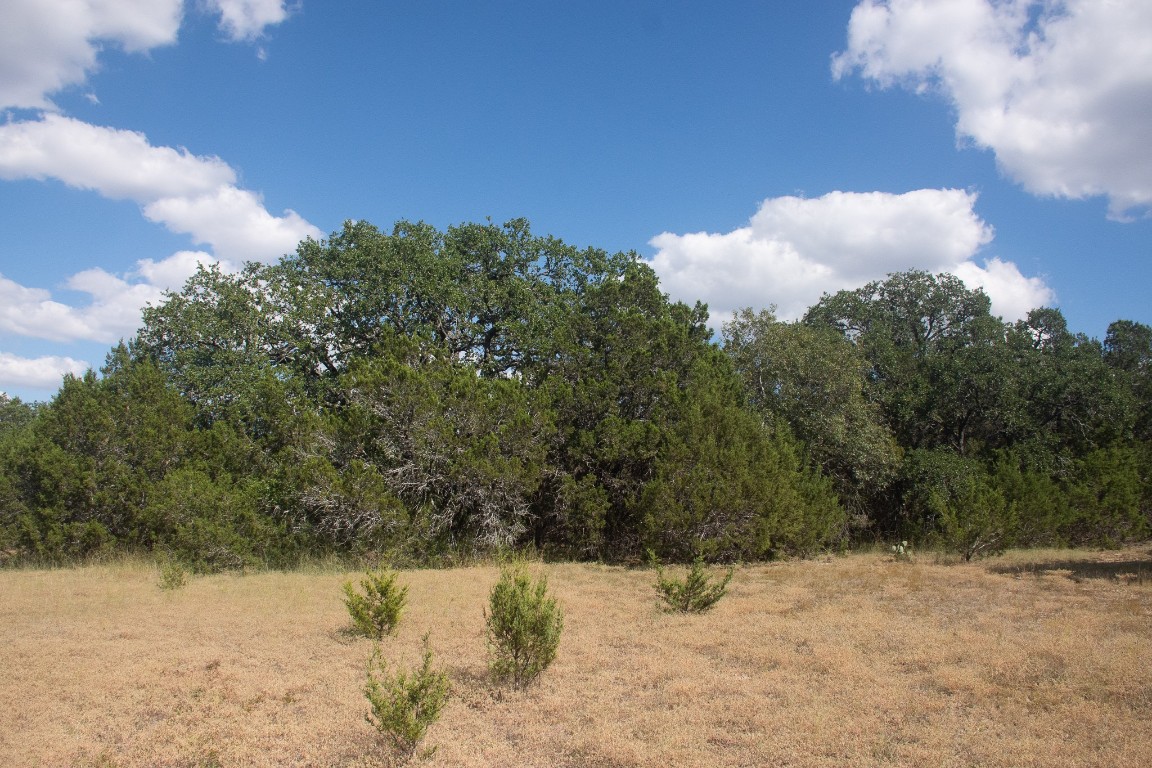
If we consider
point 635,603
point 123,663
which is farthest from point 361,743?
point 635,603

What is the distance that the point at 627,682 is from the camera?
20.9 feet

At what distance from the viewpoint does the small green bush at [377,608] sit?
7.90 metres

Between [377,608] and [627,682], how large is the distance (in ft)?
10.8

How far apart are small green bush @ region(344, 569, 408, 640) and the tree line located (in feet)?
11.1

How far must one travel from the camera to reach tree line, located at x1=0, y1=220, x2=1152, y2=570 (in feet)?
47.2

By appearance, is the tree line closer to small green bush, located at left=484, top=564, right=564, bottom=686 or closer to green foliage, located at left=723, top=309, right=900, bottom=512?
green foliage, located at left=723, top=309, right=900, bottom=512

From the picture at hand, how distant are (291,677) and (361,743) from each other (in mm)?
1891

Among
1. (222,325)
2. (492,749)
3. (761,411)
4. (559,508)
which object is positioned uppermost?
(222,325)

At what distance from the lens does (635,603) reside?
1042 centimetres

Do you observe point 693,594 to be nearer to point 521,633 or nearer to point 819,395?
point 521,633

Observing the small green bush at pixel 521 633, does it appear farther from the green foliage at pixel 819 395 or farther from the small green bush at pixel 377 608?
the green foliage at pixel 819 395

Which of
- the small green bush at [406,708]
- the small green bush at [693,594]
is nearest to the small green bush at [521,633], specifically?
the small green bush at [406,708]

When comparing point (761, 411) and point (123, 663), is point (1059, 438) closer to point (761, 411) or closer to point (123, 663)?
point (761, 411)

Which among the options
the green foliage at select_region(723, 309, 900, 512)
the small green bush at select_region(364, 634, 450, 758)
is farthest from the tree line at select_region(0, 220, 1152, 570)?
the small green bush at select_region(364, 634, 450, 758)
